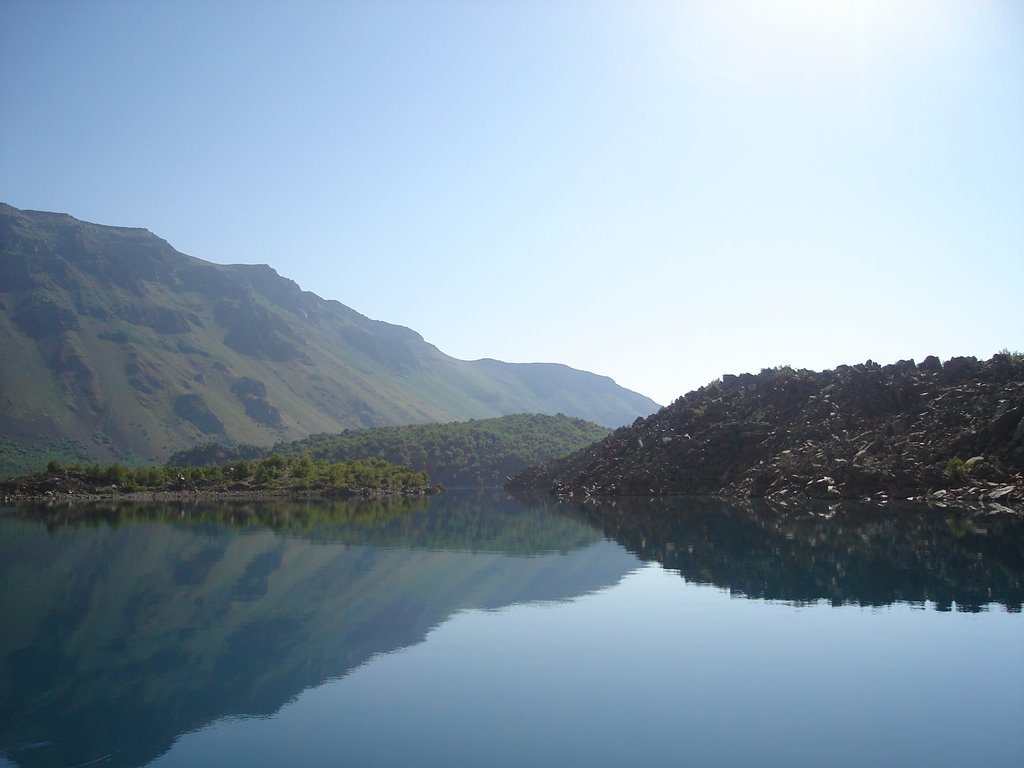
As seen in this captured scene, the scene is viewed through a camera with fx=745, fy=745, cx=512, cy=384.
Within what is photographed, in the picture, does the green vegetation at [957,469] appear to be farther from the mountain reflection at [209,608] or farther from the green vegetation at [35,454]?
the green vegetation at [35,454]

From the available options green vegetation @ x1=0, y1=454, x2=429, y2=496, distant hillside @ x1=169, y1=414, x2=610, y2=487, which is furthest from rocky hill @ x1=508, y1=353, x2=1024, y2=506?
distant hillside @ x1=169, y1=414, x2=610, y2=487

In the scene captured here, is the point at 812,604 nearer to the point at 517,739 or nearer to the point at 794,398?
the point at 517,739

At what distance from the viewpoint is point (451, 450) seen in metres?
150

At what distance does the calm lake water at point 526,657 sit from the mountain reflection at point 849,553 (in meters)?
0.16

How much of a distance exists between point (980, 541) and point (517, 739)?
2420cm

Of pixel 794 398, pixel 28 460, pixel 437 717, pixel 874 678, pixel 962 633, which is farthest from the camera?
pixel 28 460

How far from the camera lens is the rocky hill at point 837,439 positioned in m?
49.8

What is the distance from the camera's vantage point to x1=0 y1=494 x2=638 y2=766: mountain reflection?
456 inches

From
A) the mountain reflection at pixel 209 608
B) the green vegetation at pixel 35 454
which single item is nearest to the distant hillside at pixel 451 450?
the green vegetation at pixel 35 454

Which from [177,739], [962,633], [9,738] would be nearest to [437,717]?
[177,739]

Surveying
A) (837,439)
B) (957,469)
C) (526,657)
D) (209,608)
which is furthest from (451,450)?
(526,657)

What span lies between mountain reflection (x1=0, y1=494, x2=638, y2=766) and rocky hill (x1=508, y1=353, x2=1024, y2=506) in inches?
1028

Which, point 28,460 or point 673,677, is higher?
point 673,677

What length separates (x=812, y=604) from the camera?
18.3m
